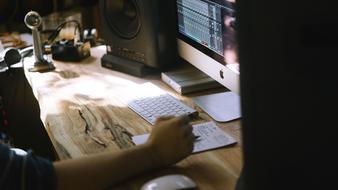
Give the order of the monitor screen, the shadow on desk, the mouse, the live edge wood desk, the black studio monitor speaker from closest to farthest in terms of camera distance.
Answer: the mouse, the live edge wood desk, the monitor screen, the black studio monitor speaker, the shadow on desk

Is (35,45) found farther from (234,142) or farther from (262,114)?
(262,114)

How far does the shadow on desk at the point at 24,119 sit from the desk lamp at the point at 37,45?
0.23 meters

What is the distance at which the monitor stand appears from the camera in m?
1.49

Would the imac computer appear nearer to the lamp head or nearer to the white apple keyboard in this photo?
the white apple keyboard

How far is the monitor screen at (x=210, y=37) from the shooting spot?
4.83 feet

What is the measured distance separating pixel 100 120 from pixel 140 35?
484 millimetres

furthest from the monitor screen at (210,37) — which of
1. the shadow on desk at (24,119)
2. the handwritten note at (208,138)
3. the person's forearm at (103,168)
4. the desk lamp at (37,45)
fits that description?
the shadow on desk at (24,119)

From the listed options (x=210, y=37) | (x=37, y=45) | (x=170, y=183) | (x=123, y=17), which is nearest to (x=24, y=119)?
(x=37, y=45)

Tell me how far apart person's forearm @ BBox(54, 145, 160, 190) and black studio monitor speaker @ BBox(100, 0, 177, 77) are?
0.72m

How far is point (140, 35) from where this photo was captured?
1.92 metres

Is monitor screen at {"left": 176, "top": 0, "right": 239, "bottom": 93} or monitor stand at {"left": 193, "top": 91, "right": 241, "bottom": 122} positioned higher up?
monitor screen at {"left": 176, "top": 0, "right": 239, "bottom": 93}

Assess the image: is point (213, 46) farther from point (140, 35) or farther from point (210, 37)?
point (140, 35)

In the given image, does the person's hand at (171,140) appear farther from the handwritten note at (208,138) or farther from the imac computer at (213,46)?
the imac computer at (213,46)

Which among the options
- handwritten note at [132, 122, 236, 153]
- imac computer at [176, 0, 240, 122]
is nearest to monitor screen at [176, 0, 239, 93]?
imac computer at [176, 0, 240, 122]
